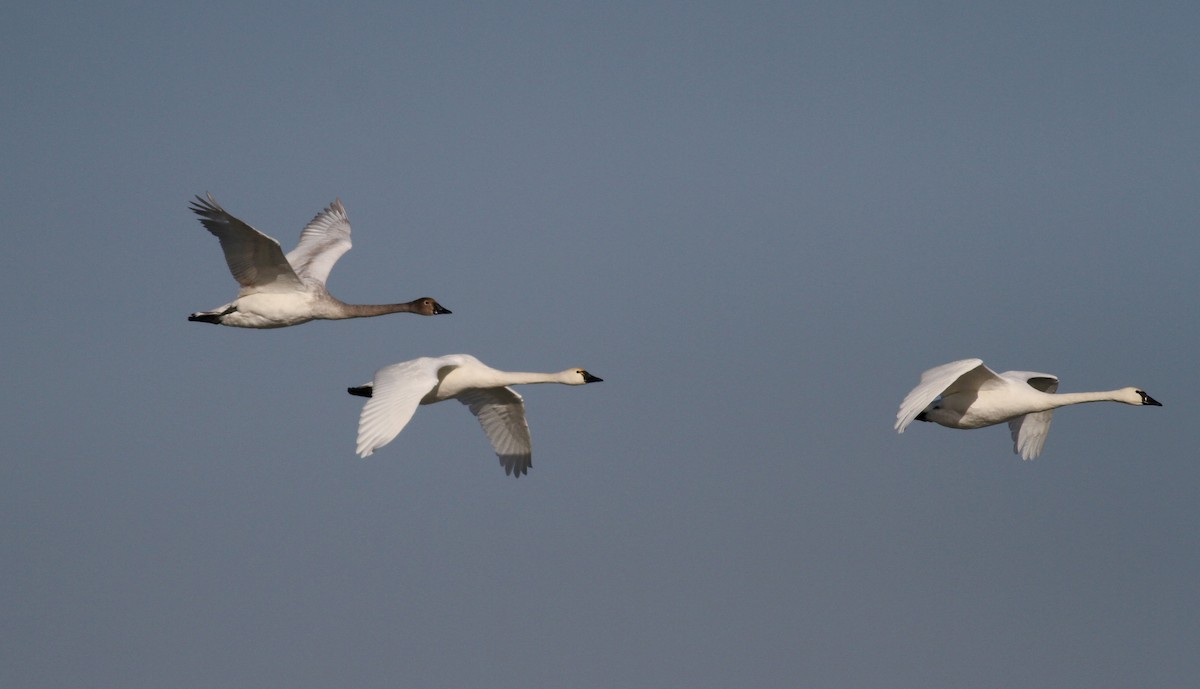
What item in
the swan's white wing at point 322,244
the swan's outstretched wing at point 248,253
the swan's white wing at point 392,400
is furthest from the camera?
the swan's white wing at point 322,244

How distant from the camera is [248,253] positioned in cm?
2638

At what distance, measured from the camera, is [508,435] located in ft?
93.0

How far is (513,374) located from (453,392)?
3.90 feet

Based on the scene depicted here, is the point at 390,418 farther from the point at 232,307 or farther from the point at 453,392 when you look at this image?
the point at 232,307

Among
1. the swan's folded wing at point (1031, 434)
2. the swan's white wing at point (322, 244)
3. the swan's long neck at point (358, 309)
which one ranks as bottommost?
the swan's folded wing at point (1031, 434)

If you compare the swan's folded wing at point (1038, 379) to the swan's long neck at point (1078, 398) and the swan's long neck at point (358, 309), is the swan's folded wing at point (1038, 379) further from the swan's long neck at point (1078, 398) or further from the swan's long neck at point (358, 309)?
the swan's long neck at point (358, 309)

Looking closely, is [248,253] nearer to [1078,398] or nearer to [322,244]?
[322,244]

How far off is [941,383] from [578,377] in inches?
266

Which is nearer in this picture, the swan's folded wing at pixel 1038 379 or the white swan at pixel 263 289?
the white swan at pixel 263 289

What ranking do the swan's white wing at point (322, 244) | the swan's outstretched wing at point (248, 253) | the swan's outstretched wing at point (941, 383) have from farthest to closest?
the swan's white wing at point (322, 244) → the swan's outstretched wing at point (248, 253) → the swan's outstretched wing at point (941, 383)

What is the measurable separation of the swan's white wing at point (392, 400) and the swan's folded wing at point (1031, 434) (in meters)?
10.2

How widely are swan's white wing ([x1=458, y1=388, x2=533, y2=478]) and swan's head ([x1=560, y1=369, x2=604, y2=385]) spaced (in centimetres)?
85

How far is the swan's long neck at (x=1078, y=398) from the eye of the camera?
2660cm

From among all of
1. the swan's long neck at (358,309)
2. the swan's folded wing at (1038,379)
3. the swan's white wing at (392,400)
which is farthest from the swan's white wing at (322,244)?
the swan's folded wing at (1038,379)
